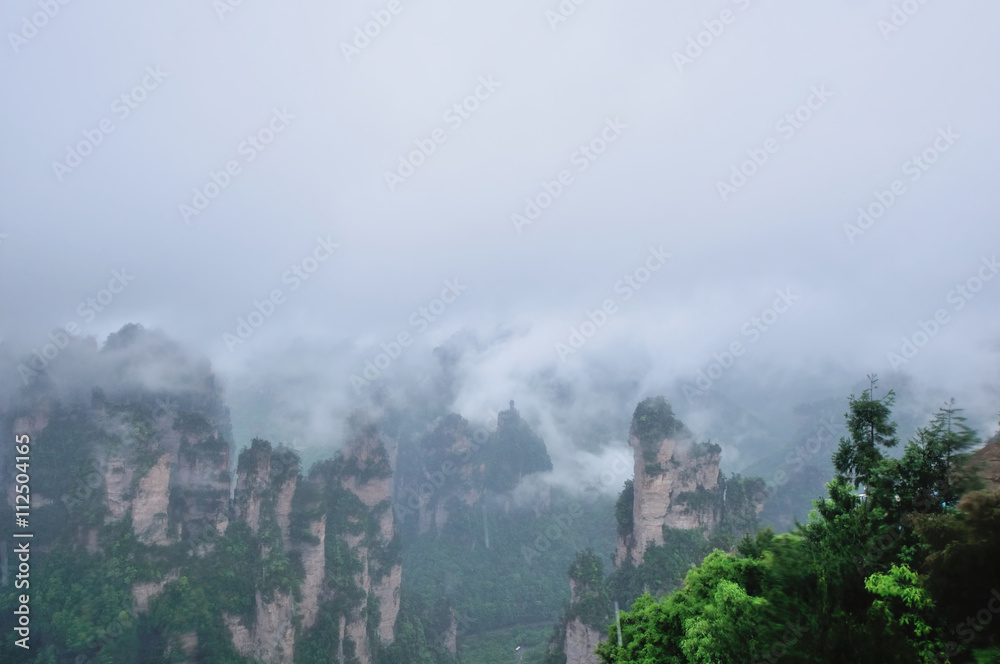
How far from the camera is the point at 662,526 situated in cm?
5381

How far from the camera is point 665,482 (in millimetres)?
53969

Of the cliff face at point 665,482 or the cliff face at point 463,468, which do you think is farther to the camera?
the cliff face at point 463,468

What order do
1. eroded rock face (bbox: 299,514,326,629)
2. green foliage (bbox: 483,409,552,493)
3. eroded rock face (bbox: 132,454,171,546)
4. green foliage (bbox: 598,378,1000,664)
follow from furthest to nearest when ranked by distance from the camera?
green foliage (bbox: 483,409,552,493) < eroded rock face (bbox: 299,514,326,629) < eroded rock face (bbox: 132,454,171,546) < green foliage (bbox: 598,378,1000,664)

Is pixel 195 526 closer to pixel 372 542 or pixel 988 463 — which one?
pixel 372 542

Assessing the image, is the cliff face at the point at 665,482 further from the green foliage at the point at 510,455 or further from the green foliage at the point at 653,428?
the green foliage at the point at 510,455

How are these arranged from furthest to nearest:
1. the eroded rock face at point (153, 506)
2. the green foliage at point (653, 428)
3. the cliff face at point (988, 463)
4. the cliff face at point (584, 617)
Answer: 1. the green foliage at point (653, 428)
2. the eroded rock face at point (153, 506)
3. the cliff face at point (584, 617)
4. the cliff face at point (988, 463)

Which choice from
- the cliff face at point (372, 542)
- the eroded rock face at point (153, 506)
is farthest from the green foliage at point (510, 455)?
the eroded rock face at point (153, 506)

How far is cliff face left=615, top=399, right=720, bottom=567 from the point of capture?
53812 mm

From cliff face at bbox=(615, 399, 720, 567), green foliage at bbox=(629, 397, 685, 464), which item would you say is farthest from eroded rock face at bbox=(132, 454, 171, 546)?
green foliage at bbox=(629, 397, 685, 464)

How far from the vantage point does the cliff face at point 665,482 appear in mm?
53812

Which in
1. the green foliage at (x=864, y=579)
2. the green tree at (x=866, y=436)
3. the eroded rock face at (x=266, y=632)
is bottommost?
the eroded rock face at (x=266, y=632)

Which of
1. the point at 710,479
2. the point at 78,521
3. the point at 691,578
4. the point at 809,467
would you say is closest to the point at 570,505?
the point at 809,467

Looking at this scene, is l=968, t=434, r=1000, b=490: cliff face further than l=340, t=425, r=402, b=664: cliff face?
No

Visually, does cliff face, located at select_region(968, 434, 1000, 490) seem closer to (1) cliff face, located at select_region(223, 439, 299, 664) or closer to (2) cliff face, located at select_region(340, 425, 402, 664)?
(1) cliff face, located at select_region(223, 439, 299, 664)
